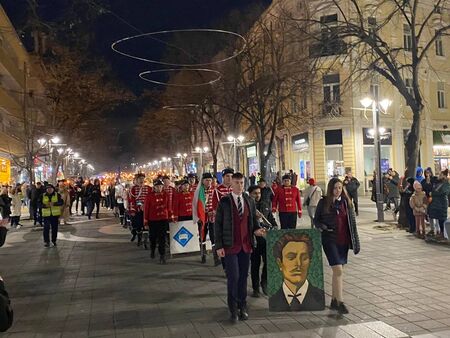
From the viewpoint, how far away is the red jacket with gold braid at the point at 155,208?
11.0 metres

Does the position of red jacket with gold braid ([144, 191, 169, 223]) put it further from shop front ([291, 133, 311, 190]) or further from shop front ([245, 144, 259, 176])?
shop front ([245, 144, 259, 176])

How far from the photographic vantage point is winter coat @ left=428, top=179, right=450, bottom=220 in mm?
12141

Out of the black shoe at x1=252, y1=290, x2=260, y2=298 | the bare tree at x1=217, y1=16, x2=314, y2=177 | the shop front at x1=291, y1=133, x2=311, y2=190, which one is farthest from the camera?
the shop front at x1=291, y1=133, x2=311, y2=190

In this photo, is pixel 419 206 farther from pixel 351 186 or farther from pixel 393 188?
pixel 393 188

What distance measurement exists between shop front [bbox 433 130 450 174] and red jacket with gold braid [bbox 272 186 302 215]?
26911 mm

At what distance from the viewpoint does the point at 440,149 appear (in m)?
36.3

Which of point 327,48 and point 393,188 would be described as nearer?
point 327,48

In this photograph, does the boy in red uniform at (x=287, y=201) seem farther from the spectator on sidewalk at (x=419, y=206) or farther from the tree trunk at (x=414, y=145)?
the tree trunk at (x=414, y=145)

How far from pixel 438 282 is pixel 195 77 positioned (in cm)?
2817

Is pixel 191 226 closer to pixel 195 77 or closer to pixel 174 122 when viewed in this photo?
pixel 195 77

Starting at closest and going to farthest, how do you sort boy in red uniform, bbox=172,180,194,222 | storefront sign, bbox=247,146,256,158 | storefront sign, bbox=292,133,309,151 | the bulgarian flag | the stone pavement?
the stone pavement → the bulgarian flag → boy in red uniform, bbox=172,180,194,222 → storefront sign, bbox=292,133,309,151 → storefront sign, bbox=247,146,256,158

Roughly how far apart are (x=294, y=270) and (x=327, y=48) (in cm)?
1089

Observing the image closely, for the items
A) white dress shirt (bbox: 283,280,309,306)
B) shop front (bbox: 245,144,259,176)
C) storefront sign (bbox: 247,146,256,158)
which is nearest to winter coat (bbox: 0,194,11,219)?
white dress shirt (bbox: 283,280,309,306)

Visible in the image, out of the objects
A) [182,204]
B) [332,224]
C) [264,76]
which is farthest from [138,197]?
[264,76]
